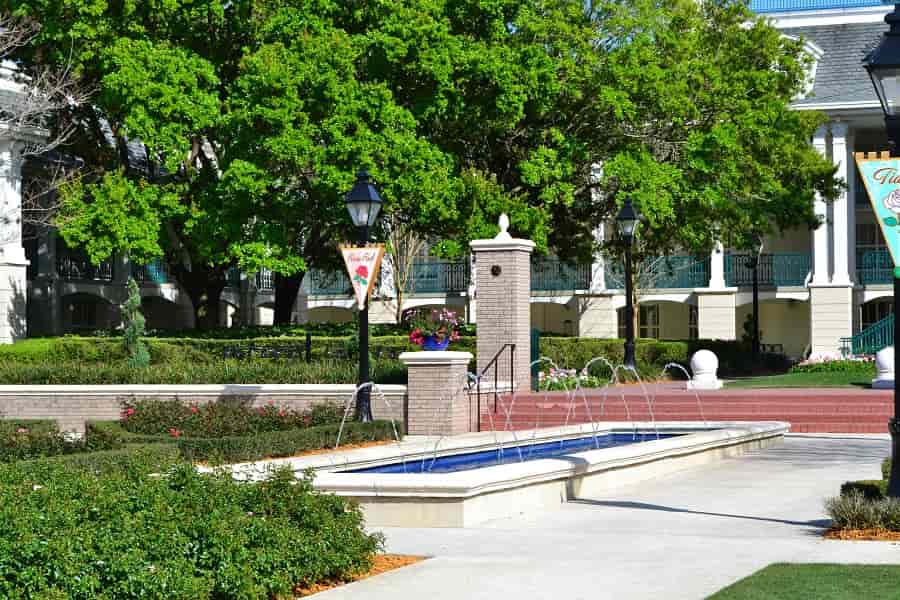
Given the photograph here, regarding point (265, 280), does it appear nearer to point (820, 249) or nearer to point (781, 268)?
point (781, 268)

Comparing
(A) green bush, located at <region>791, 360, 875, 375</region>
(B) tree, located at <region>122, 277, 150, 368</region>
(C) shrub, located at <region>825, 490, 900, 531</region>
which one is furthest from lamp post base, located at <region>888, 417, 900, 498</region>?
(A) green bush, located at <region>791, 360, 875, 375</region>

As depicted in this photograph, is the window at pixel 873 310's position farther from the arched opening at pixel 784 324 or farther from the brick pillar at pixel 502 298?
the brick pillar at pixel 502 298

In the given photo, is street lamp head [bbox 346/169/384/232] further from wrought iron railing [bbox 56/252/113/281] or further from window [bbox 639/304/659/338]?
window [bbox 639/304/659/338]

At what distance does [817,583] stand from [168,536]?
424cm

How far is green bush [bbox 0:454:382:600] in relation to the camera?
26.6 feet

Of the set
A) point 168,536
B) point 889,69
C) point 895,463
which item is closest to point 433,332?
point 895,463

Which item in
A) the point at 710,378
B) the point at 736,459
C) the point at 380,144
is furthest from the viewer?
the point at 380,144

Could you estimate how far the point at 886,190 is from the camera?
39.0 ft

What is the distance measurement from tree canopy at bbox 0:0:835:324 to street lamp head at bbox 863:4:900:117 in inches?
783

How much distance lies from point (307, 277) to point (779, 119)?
1104 inches

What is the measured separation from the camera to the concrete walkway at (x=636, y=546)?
9.48 m

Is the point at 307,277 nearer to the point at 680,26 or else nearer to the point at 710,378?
the point at 680,26

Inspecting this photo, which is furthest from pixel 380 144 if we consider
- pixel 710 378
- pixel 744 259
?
pixel 744 259

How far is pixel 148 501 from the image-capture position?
9555 mm
